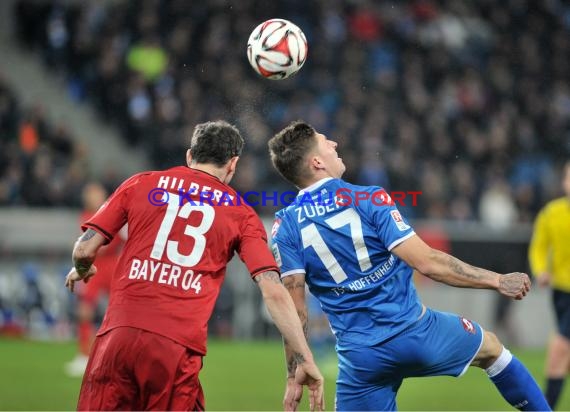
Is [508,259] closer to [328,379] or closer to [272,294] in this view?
[328,379]

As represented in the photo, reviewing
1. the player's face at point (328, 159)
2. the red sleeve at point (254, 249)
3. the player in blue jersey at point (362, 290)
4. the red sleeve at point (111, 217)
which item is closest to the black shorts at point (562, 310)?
the player in blue jersey at point (362, 290)

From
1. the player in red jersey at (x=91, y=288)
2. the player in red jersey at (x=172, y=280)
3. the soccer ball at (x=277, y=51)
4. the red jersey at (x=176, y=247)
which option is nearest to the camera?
the player in red jersey at (x=172, y=280)

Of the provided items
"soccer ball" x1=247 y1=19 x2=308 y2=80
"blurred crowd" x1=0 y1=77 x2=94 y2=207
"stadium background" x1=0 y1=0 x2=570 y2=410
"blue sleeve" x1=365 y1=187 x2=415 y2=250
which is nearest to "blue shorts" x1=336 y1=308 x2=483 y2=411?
"blue sleeve" x1=365 y1=187 x2=415 y2=250

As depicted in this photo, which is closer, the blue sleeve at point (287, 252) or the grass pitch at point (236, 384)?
the blue sleeve at point (287, 252)

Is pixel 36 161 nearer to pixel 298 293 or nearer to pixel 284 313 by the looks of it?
pixel 298 293

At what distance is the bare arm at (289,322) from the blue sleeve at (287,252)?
1.51 ft

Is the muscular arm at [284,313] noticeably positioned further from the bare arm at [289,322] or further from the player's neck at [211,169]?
the player's neck at [211,169]

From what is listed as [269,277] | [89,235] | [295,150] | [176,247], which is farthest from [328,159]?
[89,235]

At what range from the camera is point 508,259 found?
54.2 ft

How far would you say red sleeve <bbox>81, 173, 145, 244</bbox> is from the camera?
5.15m

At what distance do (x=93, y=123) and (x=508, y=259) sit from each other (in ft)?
30.0

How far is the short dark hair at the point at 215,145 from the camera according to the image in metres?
5.30

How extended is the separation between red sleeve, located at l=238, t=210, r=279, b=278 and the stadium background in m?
7.77

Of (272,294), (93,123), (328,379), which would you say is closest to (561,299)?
(328,379)
